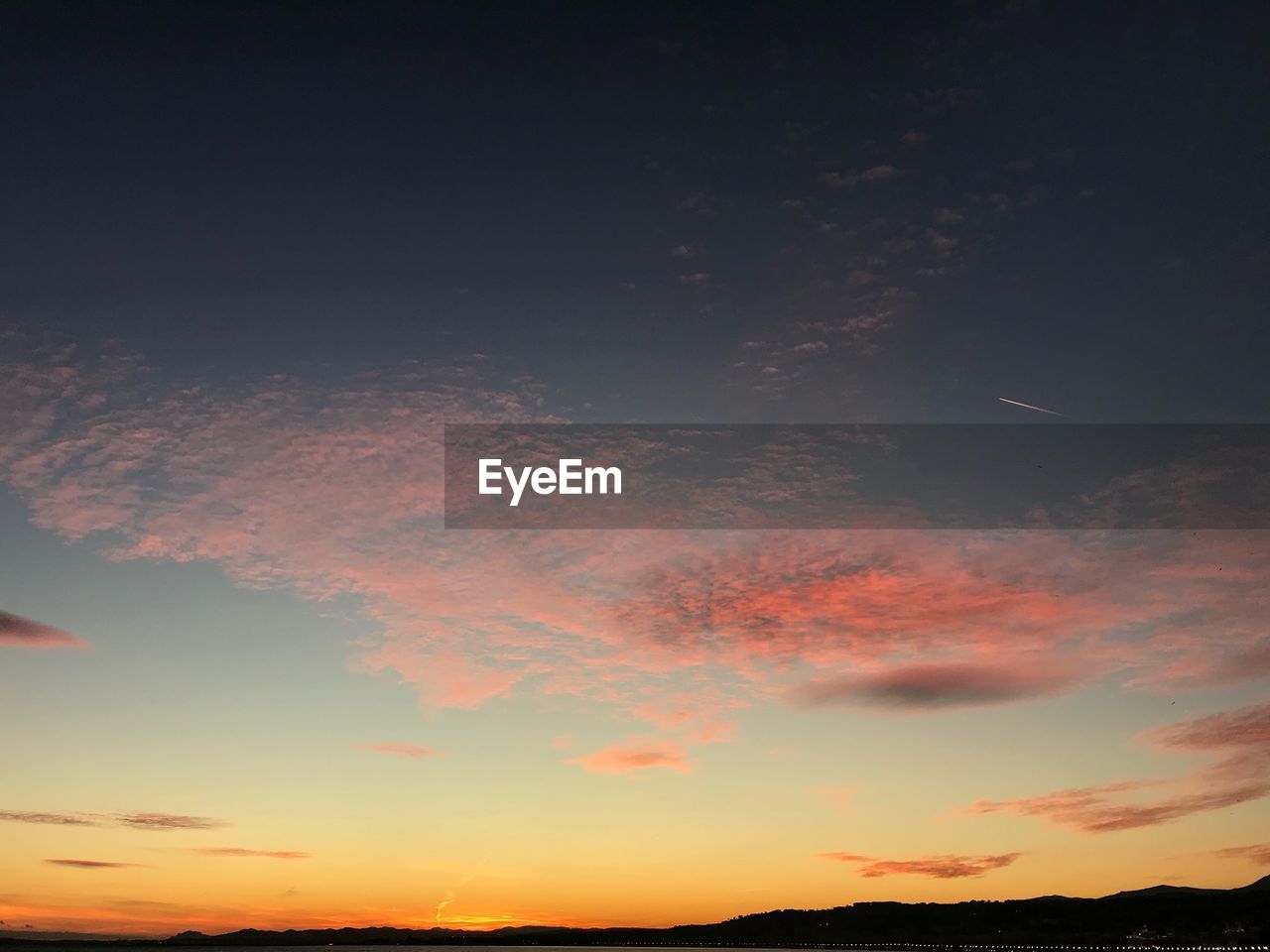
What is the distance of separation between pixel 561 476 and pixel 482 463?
4857mm

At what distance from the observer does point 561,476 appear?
58906mm

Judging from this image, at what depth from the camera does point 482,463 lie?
57312 millimetres
